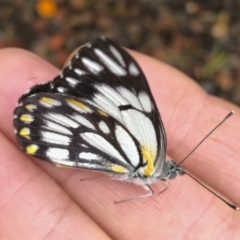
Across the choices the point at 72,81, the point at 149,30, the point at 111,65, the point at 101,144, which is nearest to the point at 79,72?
the point at 72,81

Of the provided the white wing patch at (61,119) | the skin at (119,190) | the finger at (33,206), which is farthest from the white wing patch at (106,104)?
the finger at (33,206)

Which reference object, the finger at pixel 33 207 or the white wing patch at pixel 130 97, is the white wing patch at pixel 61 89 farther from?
the finger at pixel 33 207

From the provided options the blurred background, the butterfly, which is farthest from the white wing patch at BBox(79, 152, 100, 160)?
the blurred background

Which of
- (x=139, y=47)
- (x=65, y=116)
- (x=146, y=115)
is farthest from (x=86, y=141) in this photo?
(x=139, y=47)

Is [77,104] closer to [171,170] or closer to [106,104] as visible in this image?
[106,104]

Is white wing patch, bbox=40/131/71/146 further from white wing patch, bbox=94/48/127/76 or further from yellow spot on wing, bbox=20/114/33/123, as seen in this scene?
white wing patch, bbox=94/48/127/76

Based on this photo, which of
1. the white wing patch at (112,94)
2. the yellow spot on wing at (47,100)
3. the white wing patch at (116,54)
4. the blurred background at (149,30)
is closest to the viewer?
the yellow spot on wing at (47,100)

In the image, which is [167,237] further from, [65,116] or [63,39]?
[63,39]
